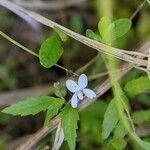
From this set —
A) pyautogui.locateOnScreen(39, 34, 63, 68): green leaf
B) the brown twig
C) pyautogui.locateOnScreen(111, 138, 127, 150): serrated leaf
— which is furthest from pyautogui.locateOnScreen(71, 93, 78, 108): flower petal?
the brown twig

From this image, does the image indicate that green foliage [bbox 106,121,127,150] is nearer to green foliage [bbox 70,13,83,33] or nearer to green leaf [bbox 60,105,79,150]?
green leaf [bbox 60,105,79,150]

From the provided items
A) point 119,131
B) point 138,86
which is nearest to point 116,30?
point 138,86

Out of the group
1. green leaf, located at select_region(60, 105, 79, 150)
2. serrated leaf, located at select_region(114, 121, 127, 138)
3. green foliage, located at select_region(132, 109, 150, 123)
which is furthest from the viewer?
green foliage, located at select_region(132, 109, 150, 123)

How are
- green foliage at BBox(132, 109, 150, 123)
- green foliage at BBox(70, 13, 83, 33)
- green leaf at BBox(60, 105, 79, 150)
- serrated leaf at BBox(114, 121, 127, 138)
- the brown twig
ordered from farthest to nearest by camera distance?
1. green foliage at BBox(70, 13, 83, 33)
2. the brown twig
3. green foliage at BBox(132, 109, 150, 123)
4. serrated leaf at BBox(114, 121, 127, 138)
5. green leaf at BBox(60, 105, 79, 150)

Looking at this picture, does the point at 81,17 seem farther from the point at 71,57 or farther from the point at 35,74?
the point at 35,74

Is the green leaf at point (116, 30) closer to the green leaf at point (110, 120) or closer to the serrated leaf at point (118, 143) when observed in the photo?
the green leaf at point (110, 120)

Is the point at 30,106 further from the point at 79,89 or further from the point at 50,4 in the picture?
the point at 50,4

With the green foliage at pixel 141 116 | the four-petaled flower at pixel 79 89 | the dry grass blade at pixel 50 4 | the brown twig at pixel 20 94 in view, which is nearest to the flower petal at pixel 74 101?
the four-petaled flower at pixel 79 89
